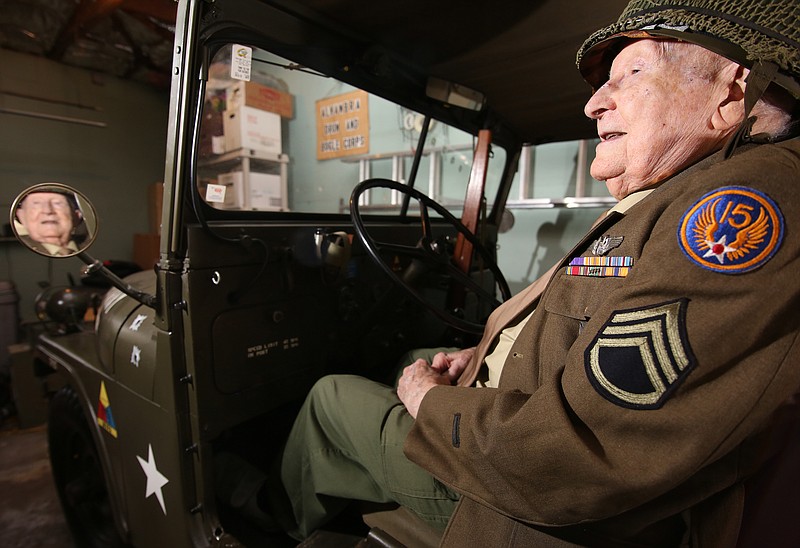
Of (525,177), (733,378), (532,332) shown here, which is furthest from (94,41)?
(733,378)

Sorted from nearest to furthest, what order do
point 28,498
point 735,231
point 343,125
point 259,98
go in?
point 735,231 → point 259,98 → point 343,125 → point 28,498

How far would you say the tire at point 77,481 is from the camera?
187cm

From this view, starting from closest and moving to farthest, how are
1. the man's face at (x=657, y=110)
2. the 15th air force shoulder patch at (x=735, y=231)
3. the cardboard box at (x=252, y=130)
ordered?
the 15th air force shoulder patch at (x=735, y=231), the man's face at (x=657, y=110), the cardboard box at (x=252, y=130)

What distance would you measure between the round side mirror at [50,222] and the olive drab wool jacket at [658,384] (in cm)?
106

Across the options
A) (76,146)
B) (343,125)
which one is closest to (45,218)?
(343,125)

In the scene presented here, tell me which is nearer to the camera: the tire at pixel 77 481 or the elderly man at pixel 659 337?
the elderly man at pixel 659 337

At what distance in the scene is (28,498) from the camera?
2.34m

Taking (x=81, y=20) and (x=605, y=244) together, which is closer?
(x=605, y=244)

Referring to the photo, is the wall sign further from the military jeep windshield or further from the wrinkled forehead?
the wrinkled forehead

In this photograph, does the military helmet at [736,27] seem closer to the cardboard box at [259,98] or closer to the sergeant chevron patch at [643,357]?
the sergeant chevron patch at [643,357]

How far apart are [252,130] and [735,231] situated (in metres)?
1.59

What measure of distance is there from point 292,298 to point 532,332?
84 centimetres

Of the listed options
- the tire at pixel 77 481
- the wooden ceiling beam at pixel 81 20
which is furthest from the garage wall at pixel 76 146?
the tire at pixel 77 481

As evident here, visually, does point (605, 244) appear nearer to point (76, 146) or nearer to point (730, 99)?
point (730, 99)
